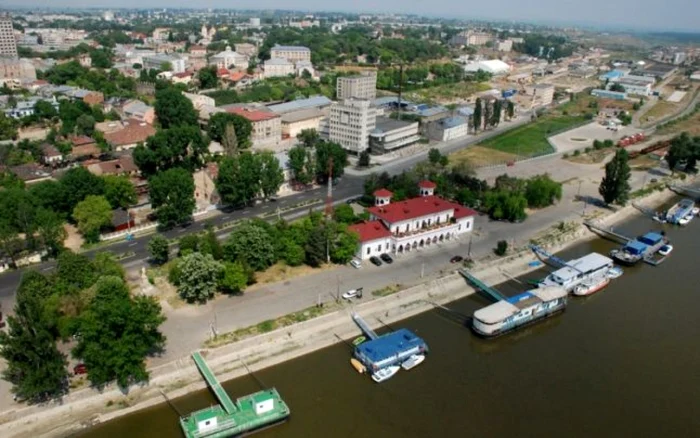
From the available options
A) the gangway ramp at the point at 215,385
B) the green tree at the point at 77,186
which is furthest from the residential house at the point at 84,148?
the gangway ramp at the point at 215,385

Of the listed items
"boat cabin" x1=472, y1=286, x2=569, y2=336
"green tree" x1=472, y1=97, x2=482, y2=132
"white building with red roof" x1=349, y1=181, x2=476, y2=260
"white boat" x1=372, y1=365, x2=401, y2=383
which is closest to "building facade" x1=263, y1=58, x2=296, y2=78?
"green tree" x1=472, y1=97, x2=482, y2=132

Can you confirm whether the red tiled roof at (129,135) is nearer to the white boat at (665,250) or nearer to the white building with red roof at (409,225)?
the white building with red roof at (409,225)

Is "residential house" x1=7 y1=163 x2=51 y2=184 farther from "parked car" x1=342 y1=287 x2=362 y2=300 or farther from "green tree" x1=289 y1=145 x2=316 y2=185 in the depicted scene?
"parked car" x1=342 y1=287 x2=362 y2=300

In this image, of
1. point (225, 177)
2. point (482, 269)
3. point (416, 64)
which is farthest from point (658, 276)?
point (416, 64)

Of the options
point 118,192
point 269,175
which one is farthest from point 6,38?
point 269,175

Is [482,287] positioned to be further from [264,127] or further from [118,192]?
[264,127]

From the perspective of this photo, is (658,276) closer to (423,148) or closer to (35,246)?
(423,148)
